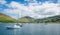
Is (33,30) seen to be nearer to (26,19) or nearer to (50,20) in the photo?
(26,19)

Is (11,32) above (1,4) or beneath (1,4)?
beneath

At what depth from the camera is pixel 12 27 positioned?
3.88 m

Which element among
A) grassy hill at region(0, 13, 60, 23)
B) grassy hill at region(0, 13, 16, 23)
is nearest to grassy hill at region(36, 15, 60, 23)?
grassy hill at region(0, 13, 60, 23)

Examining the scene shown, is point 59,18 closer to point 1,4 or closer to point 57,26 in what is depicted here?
point 57,26

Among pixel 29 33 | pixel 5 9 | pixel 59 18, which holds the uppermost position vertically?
pixel 5 9

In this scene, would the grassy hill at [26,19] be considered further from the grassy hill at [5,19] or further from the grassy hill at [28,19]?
the grassy hill at [5,19]

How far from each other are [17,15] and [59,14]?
2.58 ft

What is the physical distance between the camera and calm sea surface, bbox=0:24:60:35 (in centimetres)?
374

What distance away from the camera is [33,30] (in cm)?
386

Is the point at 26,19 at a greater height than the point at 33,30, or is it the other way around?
the point at 26,19

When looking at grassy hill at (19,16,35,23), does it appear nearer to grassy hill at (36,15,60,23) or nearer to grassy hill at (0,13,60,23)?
grassy hill at (0,13,60,23)

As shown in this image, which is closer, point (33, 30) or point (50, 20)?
point (50, 20)

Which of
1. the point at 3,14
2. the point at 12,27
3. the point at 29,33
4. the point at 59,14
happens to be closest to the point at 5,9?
the point at 3,14

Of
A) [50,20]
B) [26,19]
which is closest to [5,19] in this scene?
[26,19]
